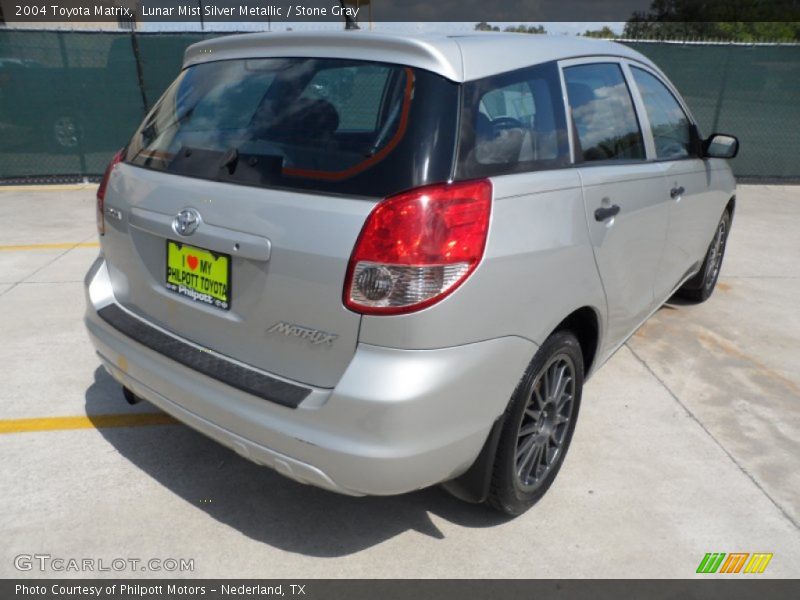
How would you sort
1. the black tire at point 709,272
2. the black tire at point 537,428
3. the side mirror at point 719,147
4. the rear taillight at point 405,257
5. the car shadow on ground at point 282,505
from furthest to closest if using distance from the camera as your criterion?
the black tire at point 709,272 → the side mirror at point 719,147 → the car shadow on ground at point 282,505 → the black tire at point 537,428 → the rear taillight at point 405,257

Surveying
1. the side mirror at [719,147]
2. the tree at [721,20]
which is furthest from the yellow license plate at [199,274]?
the tree at [721,20]

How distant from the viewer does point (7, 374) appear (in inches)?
147

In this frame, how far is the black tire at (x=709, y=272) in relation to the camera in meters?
4.84

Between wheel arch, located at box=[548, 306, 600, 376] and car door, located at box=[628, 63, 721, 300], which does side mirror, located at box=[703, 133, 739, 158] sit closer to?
car door, located at box=[628, 63, 721, 300]

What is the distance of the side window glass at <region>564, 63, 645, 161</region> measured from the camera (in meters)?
2.61

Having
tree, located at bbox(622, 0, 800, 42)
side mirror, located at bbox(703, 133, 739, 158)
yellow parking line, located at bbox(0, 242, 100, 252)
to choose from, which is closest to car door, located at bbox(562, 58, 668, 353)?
side mirror, located at bbox(703, 133, 739, 158)

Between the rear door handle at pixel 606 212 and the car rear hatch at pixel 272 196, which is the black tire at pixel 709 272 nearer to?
the rear door handle at pixel 606 212

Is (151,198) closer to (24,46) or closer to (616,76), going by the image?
(616,76)

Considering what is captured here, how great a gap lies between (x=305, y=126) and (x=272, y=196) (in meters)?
0.29

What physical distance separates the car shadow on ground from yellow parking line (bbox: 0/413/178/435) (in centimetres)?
17

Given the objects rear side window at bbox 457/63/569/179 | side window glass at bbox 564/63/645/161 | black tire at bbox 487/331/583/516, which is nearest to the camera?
rear side window at bbox 457/63/569/179

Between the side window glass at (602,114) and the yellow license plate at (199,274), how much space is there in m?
1.40

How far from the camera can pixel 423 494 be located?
274 centimetres

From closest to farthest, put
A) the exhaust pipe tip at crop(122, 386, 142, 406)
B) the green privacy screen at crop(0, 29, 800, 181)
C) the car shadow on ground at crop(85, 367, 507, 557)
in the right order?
the car shadow on ground at crop(85, 367, 507, 557)
the exhaust pipe tip at crop(122, 386, 142, 406)
the green privacy screen at crop(0, 29, 800, 181)
